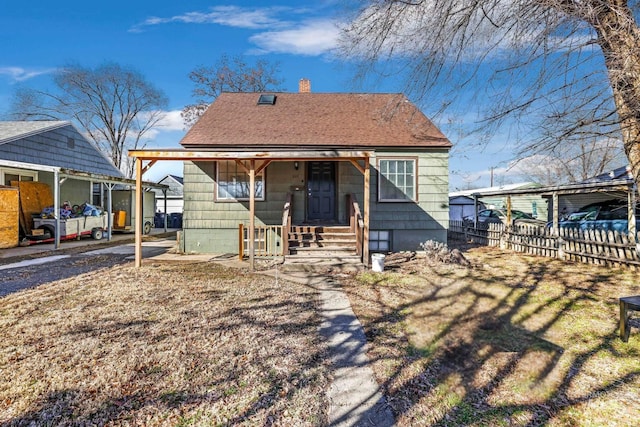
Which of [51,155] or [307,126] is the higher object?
[307,126]

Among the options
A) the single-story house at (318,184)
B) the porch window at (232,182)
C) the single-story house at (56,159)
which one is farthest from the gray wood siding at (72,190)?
the porch window at (232,182)

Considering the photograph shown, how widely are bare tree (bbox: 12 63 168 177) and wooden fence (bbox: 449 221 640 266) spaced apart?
27.7 metres

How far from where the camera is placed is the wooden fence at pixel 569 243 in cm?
753

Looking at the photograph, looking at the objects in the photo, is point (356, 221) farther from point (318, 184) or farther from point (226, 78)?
point (226, 78)

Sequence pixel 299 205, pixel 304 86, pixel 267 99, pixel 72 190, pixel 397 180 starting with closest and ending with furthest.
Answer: pixel 299 205 → pixel 397 180 → pixel 267 99 → pixel 304 86 → pixel 72 190

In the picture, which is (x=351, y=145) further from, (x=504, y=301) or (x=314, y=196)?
(x=504, y=301)

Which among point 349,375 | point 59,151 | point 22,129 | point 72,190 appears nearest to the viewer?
point 349,375

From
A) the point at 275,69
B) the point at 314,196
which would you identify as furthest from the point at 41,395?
the point at 275,69

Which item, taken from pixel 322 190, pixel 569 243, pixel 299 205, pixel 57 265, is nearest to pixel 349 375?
pixel 299 205

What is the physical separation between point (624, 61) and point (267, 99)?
33.8ft

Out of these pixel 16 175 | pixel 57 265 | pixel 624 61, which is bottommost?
pixel 57 265

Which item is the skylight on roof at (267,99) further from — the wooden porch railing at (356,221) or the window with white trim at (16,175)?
the window with white trim at (16,175)

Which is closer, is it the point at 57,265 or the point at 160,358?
the point at 160,358

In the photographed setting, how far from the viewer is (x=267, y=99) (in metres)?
11.9
